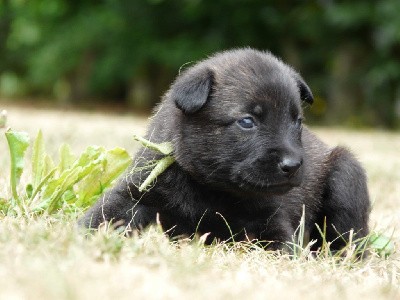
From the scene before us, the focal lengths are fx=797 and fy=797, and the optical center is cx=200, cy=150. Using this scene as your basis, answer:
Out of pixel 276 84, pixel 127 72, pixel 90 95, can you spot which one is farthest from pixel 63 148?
pixel 90 95

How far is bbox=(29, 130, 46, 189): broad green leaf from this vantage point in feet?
15.7

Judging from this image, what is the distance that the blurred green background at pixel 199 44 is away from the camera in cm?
1819

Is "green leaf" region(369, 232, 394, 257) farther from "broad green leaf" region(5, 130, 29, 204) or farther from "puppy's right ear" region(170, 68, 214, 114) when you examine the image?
"broad green leaf" region(5, 130, 29, 204)

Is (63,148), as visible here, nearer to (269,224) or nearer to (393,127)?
(269,224)

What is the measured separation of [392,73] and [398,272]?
45.2 ft

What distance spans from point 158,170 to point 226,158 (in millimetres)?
395

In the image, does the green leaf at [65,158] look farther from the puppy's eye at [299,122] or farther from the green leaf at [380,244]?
the green leaf at [380,244]

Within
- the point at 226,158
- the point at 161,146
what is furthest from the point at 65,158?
the point at 226,158

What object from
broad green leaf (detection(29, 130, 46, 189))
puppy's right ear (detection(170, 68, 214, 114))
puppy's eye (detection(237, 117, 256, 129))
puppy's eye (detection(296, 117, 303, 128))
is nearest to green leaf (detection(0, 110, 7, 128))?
broad green leaf (detection(29, 130, 46, 189))

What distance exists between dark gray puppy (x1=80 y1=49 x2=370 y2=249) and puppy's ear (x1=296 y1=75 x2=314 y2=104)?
0.23ft

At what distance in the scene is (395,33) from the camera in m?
16.6

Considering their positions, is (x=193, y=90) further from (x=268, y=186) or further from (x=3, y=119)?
(x=3, y=119)

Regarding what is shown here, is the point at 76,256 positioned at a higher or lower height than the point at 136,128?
higher

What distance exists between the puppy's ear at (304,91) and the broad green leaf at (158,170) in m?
0.92
